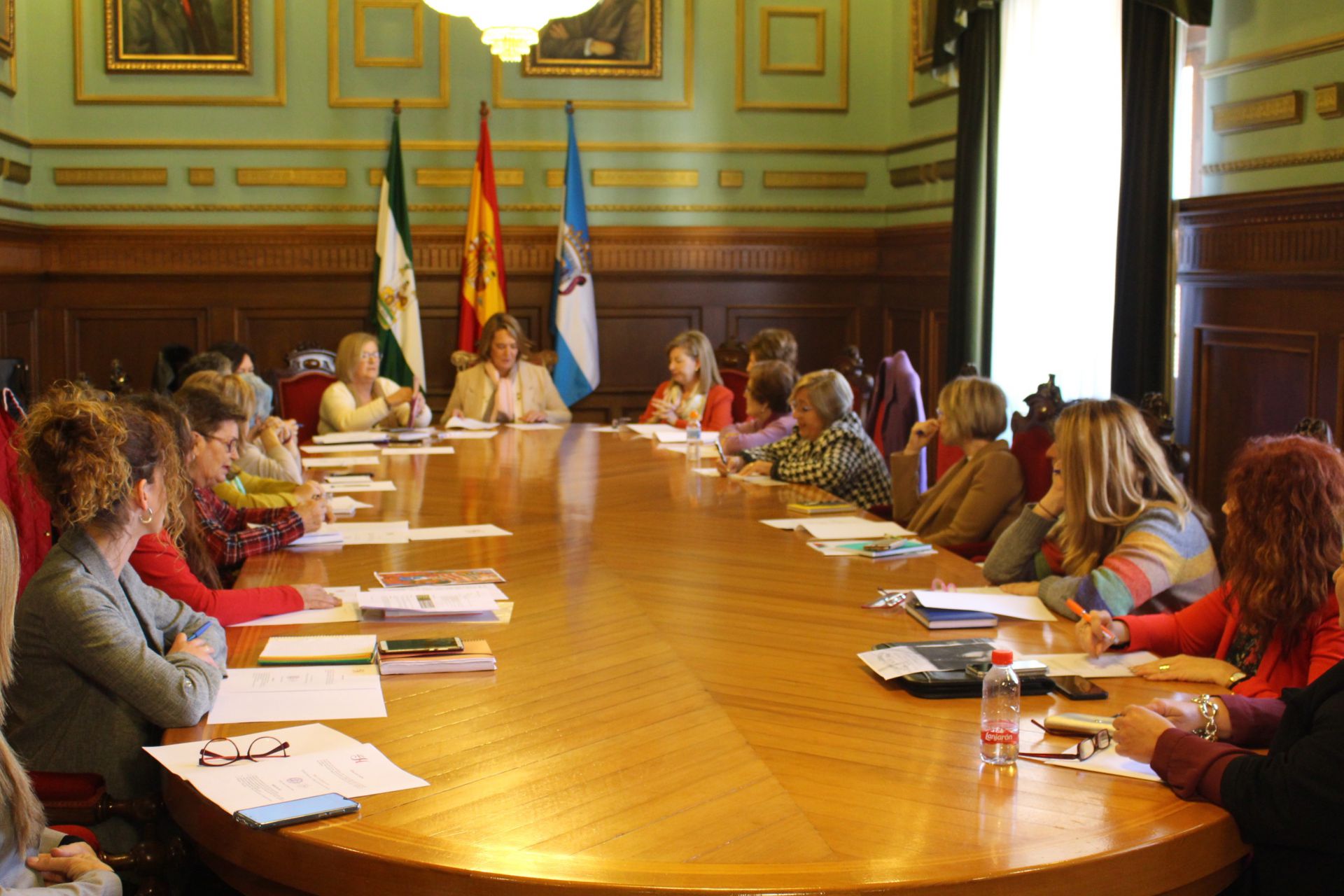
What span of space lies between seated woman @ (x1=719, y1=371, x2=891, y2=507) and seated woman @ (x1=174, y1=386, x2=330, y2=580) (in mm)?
1949

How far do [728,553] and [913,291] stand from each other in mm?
4769

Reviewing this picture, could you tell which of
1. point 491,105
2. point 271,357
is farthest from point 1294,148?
point 271,357

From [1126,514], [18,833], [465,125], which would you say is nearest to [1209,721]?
[1126,514]

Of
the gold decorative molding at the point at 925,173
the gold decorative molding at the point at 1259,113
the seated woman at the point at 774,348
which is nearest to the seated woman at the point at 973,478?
the gold decorative molding at the point at 1259,113

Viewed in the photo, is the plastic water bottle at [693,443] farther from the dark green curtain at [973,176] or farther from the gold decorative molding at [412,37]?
the gold decorative molding at [412,37]

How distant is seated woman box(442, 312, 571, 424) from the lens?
690cm

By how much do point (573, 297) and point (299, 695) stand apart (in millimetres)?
5978

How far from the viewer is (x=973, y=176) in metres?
6.65

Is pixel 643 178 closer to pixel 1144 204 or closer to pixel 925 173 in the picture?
pixel 925 173

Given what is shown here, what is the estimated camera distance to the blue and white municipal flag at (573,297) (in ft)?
26.1

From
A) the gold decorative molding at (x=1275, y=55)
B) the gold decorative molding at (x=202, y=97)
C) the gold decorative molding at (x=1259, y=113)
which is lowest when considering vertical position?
the gold decorative molding at (x=1259, y=113)

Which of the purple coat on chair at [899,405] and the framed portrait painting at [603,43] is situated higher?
the framed portrait painting at [603,43]

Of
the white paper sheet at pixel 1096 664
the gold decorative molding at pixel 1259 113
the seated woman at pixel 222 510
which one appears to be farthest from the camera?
the gold decorative molding at pixel 1259 113

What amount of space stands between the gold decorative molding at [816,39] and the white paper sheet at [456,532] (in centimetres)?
513
